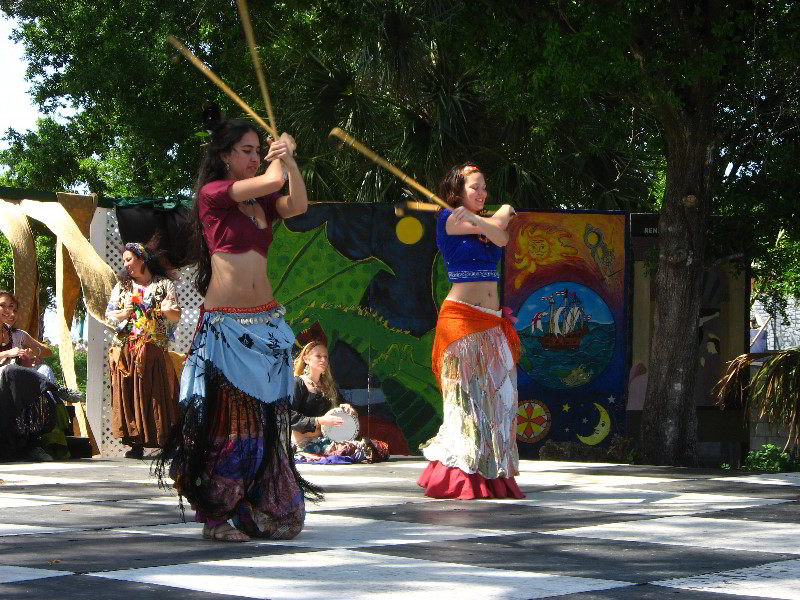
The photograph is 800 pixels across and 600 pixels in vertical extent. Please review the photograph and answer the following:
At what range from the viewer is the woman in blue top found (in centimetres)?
773

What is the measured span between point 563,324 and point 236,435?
6.21 meters

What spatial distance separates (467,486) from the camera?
7.71 m

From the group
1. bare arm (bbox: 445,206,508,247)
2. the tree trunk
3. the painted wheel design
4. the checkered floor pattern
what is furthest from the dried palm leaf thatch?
Result: bare arm (bbox: 445,206,508,247)

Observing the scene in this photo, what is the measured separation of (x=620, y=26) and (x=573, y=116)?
1.83 meters

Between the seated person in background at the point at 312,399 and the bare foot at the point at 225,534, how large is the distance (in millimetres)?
4754

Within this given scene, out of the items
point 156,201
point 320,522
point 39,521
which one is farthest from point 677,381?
point 39,521

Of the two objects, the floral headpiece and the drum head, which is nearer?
the drum head

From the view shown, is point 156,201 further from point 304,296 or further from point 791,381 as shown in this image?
point 791,381

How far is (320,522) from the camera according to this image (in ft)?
20.6

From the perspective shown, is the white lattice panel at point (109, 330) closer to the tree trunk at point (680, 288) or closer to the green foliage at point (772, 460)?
the tree trunk at point (680, 288)

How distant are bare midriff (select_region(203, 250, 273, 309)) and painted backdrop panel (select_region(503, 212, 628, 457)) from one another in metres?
5.94

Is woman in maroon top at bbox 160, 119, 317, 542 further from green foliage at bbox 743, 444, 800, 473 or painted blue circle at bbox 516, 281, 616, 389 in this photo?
green foliage at bbox 743, 444, 800, 473

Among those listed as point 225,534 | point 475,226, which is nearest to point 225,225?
point 225,534

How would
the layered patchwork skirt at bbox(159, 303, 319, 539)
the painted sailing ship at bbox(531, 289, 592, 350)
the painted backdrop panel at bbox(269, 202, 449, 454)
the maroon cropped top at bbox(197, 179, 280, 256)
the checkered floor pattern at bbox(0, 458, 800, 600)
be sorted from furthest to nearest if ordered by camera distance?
the painted sailing ship at bbox(531, 289, 592, 350) < the painted backdrop panel at bbox(269, 202, 449, 454) < the maroon cropped top at bbox(197, 179, 280, 256) < the layered patchwork skirt at bbox(159, 303, 319, 539) < the checkered floor pattern at bbox(0, 458, 800, 600)
